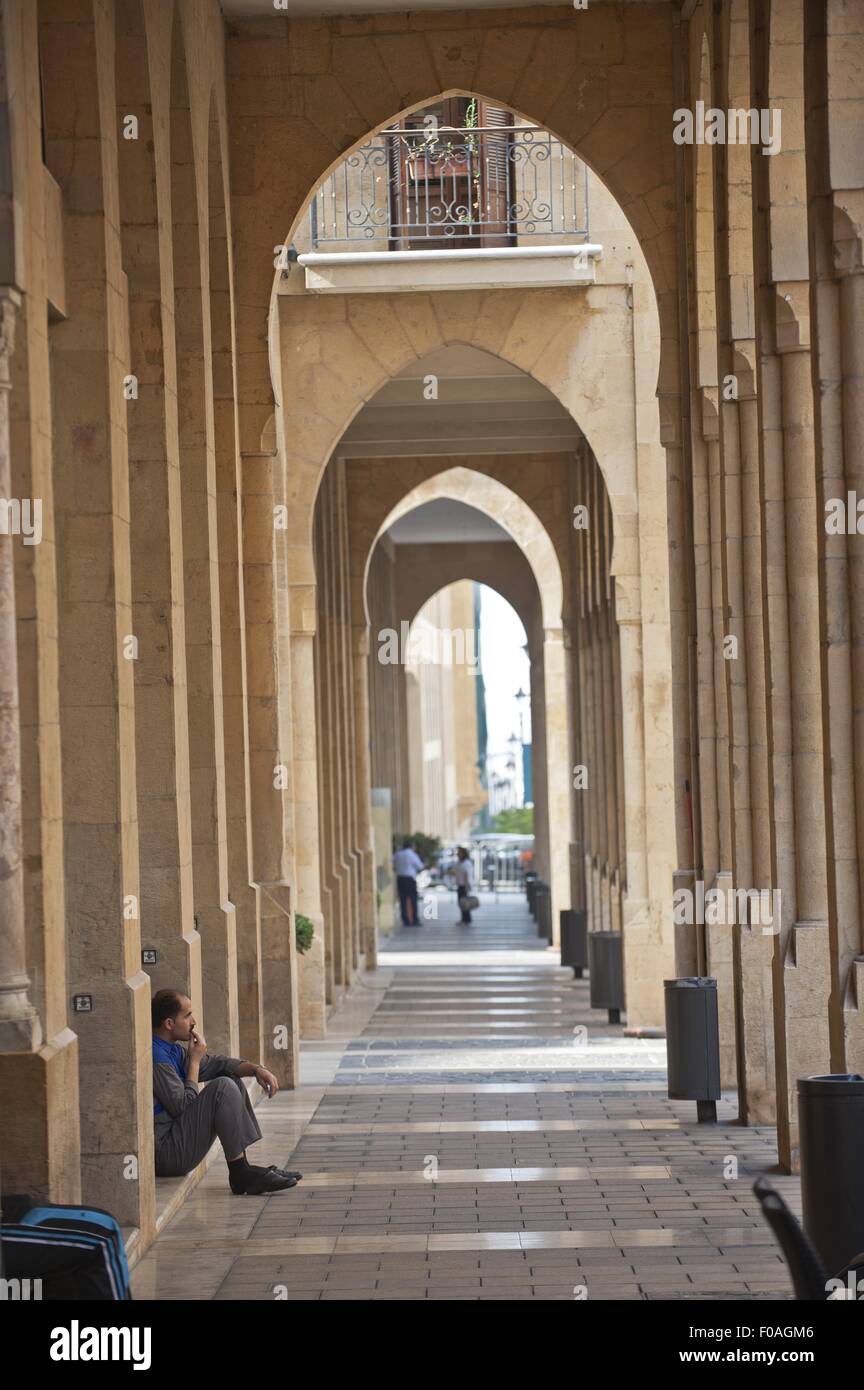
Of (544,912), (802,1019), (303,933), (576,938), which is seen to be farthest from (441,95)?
(544,912)

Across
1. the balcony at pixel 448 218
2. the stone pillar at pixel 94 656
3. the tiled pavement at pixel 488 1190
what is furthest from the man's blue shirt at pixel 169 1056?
the balcony at pixel 448 218

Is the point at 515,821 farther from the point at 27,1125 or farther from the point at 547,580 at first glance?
the point at 27,1125

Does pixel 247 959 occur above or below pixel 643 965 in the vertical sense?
above

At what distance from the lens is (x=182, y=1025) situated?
919 centimetres

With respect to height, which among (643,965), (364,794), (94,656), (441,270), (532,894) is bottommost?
(532,894)

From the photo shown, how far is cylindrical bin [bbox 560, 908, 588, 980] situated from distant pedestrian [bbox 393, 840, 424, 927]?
11.0 meters

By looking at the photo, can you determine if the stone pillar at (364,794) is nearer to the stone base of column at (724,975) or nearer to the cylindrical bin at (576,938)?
the cylindrical bin at (576,938)

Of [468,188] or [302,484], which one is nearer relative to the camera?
[468,188]

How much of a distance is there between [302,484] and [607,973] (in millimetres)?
5423

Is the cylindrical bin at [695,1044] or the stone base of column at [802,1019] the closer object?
the stone base of column at [802,1019]

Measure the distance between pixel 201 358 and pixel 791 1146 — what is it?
591 cm

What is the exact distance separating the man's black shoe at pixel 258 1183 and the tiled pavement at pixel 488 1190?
7 centimetres

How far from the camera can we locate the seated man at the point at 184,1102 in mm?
9098
